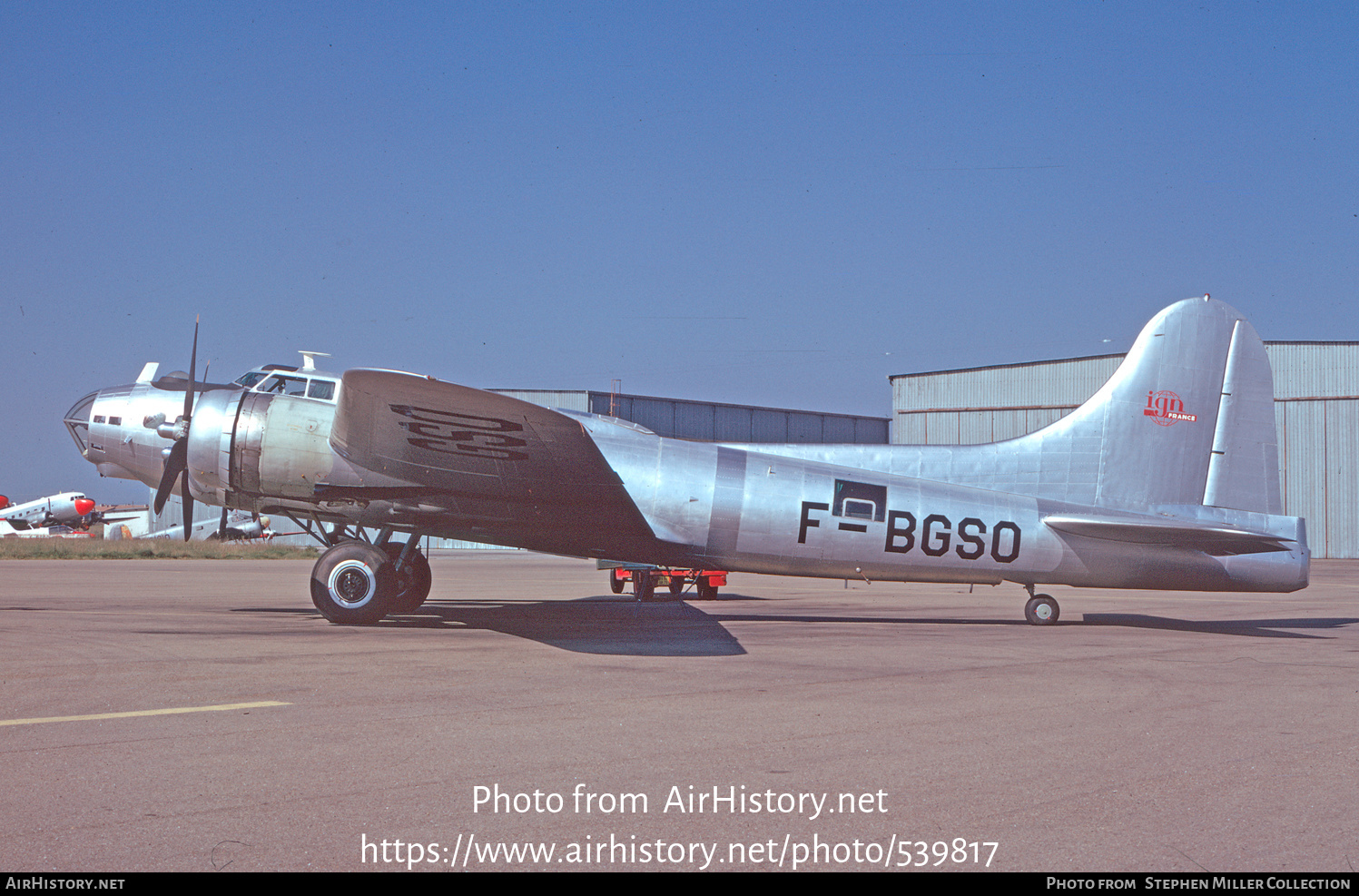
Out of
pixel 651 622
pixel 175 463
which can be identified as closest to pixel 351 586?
pixel 175 463

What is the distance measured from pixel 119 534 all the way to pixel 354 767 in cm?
7362

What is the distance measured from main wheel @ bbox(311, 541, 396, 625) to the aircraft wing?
900 millimetres

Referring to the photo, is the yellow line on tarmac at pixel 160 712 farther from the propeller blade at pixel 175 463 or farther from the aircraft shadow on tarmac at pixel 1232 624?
the aircraft shadow on tarmac at pixel 1232 624

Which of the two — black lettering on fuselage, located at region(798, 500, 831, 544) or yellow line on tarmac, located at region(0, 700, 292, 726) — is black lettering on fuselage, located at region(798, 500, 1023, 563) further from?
yellow line on tarmac, located at region(0, 700, 292, 726)

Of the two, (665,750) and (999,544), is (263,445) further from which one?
(999,544)

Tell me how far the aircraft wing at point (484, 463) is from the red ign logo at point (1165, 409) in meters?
8.32

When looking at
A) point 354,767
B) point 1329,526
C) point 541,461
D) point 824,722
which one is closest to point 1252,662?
point 824,722

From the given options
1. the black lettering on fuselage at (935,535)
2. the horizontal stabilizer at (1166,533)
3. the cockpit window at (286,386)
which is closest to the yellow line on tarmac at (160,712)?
the cockpit window at (286,386)

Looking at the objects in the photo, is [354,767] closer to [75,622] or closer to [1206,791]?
[1206,791]

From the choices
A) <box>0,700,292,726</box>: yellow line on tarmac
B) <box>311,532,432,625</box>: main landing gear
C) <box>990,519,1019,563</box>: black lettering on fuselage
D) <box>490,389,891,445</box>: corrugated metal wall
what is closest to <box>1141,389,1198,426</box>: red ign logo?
<box>990,519,1019,563</box>: black lettering on fuselage

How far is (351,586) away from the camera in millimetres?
14016

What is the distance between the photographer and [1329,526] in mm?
45750

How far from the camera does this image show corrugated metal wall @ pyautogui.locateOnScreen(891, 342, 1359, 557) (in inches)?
1809
